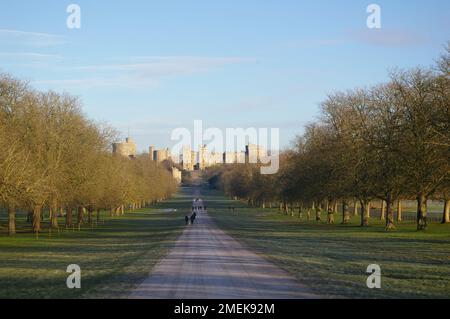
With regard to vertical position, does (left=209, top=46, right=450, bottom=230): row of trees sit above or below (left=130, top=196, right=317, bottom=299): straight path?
above

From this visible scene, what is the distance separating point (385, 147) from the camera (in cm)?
5588

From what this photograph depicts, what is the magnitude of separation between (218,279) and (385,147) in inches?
1525

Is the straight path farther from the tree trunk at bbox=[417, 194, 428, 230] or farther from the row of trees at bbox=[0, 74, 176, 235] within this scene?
the tree trunk at bbox=[417, 194, 428, 230]

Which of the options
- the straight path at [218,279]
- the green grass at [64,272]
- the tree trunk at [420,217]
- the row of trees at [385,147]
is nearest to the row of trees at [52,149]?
the green grass at [64,272]

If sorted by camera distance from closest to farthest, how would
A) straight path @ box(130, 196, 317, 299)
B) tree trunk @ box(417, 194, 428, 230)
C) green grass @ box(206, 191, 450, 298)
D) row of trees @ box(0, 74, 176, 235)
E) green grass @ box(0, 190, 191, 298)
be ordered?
straight path @ box(130, 196, 317, 299) → green grass @ box(206, 191, 450, 298) → green grass @ box(0, 190, 191, 298) → row of trees @ box(0, 74, 176, 235) → tree trunk @ box(417, 194, 428, 230)

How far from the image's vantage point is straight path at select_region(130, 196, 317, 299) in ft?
55.6

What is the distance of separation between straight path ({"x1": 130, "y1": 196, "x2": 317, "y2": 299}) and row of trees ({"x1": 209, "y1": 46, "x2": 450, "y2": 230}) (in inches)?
854

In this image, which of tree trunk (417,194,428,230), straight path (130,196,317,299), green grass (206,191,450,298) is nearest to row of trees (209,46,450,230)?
tree trunk (417,194,428,230)

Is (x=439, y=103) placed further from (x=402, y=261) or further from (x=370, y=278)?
(x=370, y=278)

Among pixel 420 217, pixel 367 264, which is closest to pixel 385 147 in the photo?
pixel 420 217

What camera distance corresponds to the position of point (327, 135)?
6888cm

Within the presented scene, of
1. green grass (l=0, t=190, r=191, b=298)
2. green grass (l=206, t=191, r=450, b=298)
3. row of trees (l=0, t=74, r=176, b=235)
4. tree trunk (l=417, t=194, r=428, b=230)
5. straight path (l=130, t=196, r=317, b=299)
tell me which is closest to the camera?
straight path (l=130, t=196, r=317, b=299)

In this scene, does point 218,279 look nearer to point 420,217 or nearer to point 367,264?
point 367,264
